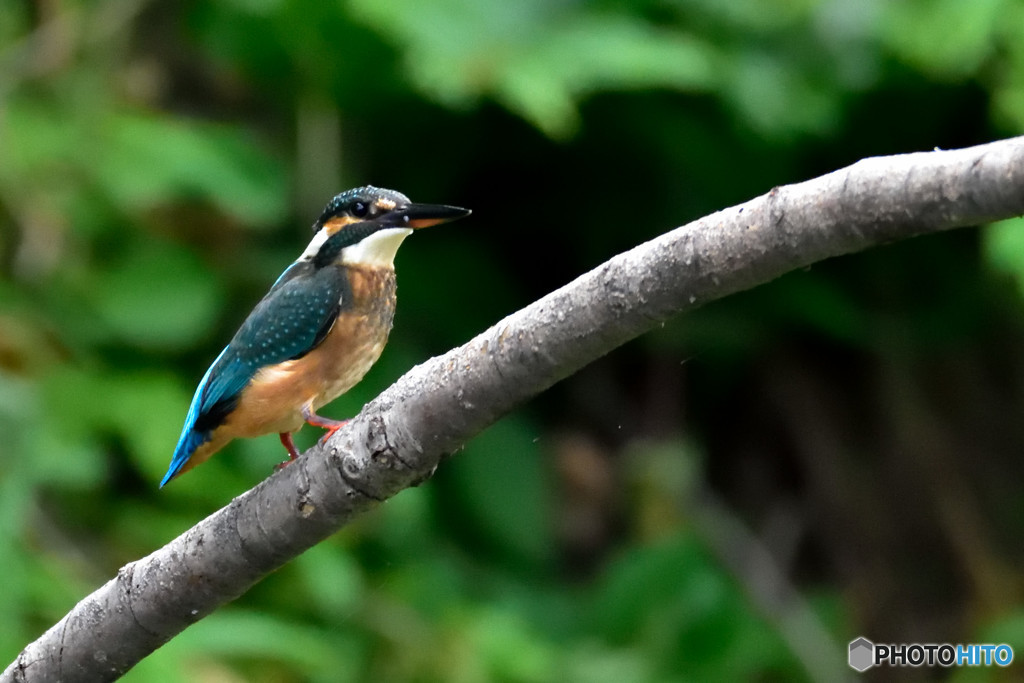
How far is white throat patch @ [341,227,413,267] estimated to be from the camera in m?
2.63

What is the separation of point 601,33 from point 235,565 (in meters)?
2.52

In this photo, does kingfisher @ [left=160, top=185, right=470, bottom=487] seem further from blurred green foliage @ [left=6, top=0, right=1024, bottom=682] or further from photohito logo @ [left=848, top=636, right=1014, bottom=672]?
photohito logo @ [left=848, top=636, right=1014, bottom=672]

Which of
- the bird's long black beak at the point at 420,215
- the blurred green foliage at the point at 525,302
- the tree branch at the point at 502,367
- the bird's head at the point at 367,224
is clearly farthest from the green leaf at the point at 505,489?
the tree branch at the point at 502,367

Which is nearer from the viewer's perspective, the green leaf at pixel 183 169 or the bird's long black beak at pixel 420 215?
the bird's long black beak at pixel 420 215

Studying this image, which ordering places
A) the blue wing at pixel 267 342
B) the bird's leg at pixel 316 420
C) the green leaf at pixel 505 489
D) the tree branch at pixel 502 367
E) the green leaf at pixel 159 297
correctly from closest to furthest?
the tree branch at pixel 502 367
the bird's leg at pixel 316 420
the blue wing at pixel 267 342
the green leaf at pixel 159 297
the green leaf at pixel 505 489

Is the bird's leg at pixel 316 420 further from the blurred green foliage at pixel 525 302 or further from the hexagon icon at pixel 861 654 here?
the hexagon icon at pixel 861 654

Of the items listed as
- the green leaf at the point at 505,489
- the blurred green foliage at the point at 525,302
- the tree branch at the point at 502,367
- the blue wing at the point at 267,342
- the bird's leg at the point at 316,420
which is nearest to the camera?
the tree branch at the point at 502,367

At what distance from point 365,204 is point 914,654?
2964 millimetres

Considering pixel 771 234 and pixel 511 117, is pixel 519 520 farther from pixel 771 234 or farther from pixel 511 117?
pixel 771 234

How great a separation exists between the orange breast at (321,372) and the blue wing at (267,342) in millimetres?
20

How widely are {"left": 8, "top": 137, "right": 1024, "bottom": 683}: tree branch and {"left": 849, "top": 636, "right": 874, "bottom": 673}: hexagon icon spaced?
9.41 ft

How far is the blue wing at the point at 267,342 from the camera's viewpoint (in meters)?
2.57

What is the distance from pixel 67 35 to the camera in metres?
4.31

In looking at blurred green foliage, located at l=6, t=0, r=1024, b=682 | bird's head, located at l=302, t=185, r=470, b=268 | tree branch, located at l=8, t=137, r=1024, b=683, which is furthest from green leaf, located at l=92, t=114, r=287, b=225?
tree branch, located at l=8, t=137, r=1024, b=683
